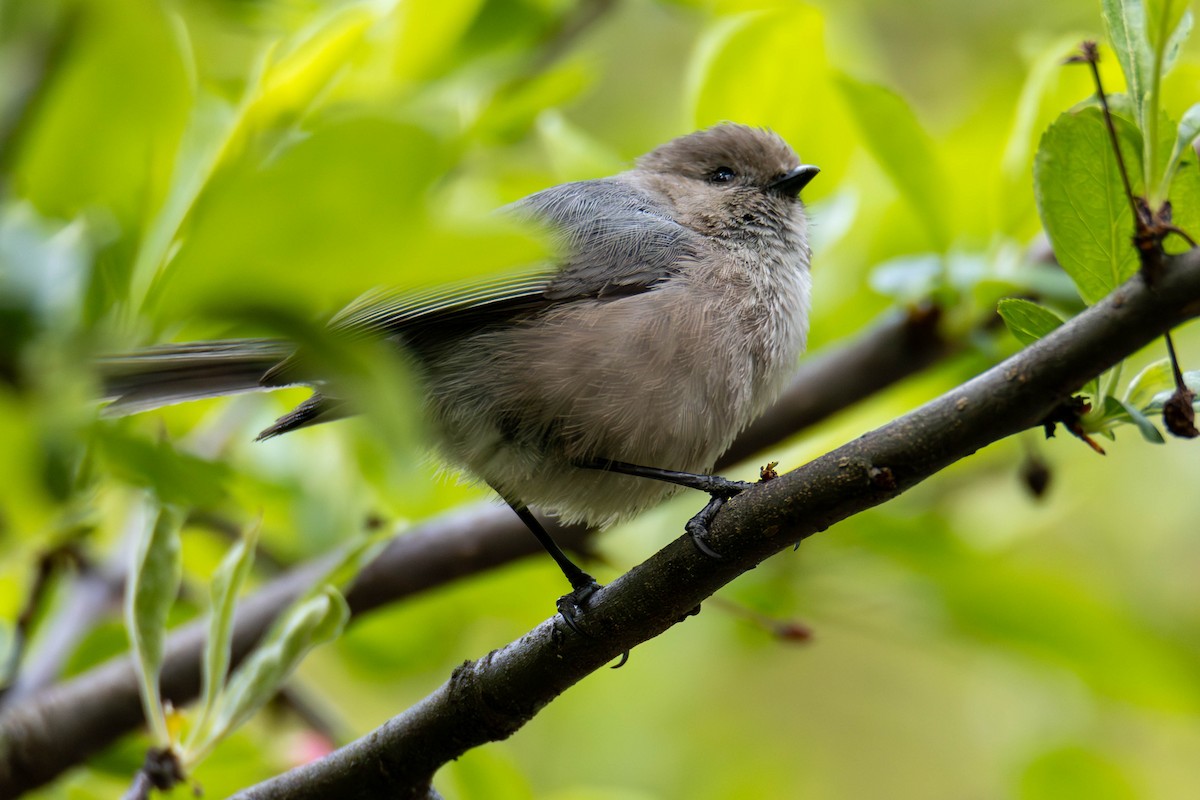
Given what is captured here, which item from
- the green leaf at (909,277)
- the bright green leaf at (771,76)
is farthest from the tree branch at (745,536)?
the bright green leaf at (771,76)

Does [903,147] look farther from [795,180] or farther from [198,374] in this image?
[198,374]

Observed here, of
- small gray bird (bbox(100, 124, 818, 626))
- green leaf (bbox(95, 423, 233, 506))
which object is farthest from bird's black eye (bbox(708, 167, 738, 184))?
green leaf (bbox(95, 423, 233, 506))

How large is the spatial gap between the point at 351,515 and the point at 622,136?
2011 mm

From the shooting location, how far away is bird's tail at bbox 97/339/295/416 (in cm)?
224

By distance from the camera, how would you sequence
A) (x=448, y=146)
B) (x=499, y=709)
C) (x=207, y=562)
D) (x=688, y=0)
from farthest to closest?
1. (x=207, y=562)
2. (x=688, y=0)
3. (x=499, y=709)
4. (x=448, y=146)

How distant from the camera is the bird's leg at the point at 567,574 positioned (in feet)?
6.55

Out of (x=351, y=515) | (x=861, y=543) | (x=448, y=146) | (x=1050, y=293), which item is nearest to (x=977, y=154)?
(x=1050, y=293)

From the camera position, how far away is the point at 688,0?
3137mm

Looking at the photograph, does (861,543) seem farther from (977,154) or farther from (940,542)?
(977,154)

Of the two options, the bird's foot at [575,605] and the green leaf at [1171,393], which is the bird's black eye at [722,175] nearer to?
the bird's foot at [575,605]

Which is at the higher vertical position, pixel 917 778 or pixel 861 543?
pixel 861 543

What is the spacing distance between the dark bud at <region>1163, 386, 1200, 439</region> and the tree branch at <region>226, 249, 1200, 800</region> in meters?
0.17

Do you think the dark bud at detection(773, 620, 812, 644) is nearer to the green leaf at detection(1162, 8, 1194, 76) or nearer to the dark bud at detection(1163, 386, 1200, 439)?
the dark bud at detection(1163, 386, 1200, 439)

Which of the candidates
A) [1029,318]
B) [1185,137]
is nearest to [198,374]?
[1029,318]
